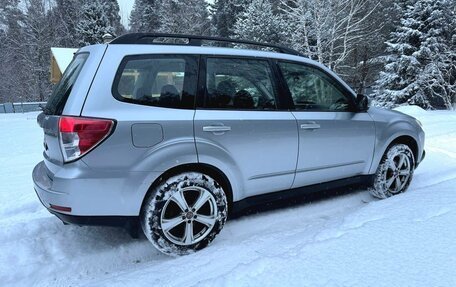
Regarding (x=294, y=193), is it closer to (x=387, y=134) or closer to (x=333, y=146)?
(x=333, y=146)

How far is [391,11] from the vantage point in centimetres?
2562

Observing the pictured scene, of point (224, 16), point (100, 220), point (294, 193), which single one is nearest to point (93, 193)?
point (100, 220)

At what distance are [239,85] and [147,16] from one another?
45689mm

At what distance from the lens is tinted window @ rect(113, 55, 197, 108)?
9.53ft

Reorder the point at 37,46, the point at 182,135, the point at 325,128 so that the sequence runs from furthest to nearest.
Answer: the point at 37,46 < the point at 325,128 < the point at 182,135

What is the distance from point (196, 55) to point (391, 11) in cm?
2656

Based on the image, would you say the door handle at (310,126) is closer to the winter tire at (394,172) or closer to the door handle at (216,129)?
the door handle at (216,129)

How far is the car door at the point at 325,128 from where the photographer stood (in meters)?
3.73

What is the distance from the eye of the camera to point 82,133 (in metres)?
2.70

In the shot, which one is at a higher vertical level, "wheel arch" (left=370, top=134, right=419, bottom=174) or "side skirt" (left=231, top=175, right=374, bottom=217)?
"wheel arch" (left=370, top=134, right=419, bottom=174)

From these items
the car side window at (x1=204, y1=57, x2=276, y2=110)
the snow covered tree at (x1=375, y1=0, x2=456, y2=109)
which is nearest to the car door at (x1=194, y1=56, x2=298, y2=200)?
the car side window at (x1=204, y1=57, x2=276, y2=110)

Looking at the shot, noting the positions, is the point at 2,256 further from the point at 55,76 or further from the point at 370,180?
the point at 55,76

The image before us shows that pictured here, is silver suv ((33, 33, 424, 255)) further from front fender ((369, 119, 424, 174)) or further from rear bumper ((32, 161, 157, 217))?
front fender ((369, 119, 424, 174))

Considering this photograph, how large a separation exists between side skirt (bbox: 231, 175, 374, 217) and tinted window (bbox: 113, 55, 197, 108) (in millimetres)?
1089
